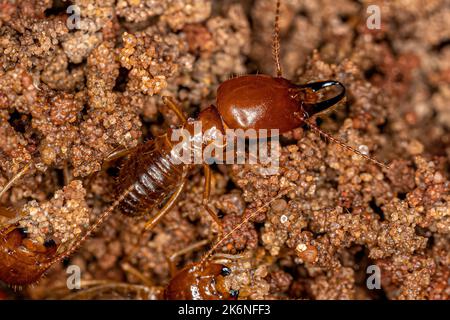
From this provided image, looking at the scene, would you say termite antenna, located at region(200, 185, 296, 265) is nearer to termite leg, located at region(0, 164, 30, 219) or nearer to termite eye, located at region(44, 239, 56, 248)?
termite eye, located at region(44, 239, 56, 248)

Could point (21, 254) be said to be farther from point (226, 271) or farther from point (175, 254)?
point (226, 271)

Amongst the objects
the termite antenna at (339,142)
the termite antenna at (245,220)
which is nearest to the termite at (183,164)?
the termite antenna at (339,142)

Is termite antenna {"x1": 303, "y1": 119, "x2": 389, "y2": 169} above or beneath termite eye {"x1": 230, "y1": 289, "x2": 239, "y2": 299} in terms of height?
above

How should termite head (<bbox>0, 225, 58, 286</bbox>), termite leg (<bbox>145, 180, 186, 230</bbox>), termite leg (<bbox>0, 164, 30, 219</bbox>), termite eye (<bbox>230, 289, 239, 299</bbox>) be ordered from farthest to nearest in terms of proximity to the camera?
1. termite leg (<bbox>145, 180, 186, 230</bbox>)
2. termite eye (<bbox>230, 289, 239, 299</bbox>)
3. termite head (<bbox>0, 225, 58, 286</bbox>)
4. termite leg (<bbox>0, 164, 30, 219</bbox>)

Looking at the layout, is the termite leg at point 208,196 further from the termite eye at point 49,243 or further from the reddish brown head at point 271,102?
the termite eye at point 49,243

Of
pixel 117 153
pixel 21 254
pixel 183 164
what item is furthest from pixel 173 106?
pixel 21 254

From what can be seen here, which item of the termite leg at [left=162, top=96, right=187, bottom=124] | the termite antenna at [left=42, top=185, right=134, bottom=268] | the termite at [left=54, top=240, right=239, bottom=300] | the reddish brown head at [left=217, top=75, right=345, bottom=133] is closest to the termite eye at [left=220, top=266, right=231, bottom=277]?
the termite at [left=54, top=240, right=239, bottom=300]
